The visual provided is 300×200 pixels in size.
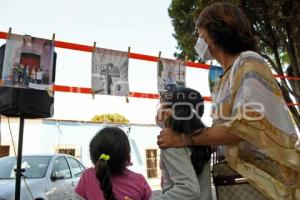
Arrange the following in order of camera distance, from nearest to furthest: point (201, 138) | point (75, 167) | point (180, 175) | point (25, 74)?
point (201, 138) → point (180, 175) → point (25, 74) → point (75, 167)

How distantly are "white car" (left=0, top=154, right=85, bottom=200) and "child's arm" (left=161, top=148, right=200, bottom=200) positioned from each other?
4.52 m

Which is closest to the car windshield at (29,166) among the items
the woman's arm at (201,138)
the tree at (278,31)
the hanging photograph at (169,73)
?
the hanging photograph at (169,73)

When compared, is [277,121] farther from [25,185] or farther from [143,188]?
[25,185]

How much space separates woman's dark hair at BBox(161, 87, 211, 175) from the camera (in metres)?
1.71

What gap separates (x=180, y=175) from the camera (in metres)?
1.69

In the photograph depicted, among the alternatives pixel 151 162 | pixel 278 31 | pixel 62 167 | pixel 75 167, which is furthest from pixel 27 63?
pixel 151 162

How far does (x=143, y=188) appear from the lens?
217cm

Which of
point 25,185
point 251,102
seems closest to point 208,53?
point 251,102

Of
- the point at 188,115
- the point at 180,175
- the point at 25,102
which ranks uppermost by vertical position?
the point at 25,102

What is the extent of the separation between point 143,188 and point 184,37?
A: 7.76m

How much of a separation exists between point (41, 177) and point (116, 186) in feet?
16.1

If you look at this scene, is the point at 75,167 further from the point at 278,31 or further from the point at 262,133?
the point at 262,133

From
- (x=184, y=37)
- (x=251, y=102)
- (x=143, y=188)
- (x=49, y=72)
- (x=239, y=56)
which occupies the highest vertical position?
(x=184, y=37)

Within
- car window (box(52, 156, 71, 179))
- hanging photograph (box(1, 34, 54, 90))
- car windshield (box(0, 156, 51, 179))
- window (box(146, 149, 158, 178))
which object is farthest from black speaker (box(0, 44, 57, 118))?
window (box(146, 149, 158, 178))
